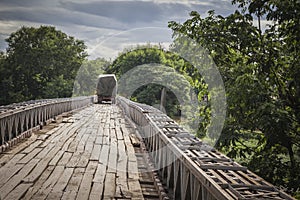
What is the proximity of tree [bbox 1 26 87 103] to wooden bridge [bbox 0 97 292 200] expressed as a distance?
34.8 m

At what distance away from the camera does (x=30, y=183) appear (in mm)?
4871

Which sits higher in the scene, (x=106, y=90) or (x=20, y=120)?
(x=106, y=90)

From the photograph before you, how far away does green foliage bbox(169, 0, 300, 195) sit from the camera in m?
6.36

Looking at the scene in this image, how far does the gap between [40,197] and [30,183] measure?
0.62 m

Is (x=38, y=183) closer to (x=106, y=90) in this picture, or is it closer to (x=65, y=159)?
(x=65, y=159)

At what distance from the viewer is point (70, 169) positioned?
5.80 meters

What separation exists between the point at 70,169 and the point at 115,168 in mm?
784

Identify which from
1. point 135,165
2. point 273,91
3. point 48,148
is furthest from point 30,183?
point 273,91

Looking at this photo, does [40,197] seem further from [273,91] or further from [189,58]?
[189,58]

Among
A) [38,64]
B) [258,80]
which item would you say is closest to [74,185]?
[258,80]

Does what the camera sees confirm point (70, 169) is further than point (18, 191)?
Yes

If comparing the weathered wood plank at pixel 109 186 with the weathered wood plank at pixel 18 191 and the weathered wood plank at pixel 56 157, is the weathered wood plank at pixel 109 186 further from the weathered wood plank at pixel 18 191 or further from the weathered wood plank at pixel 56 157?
the weathered wood plank at pixel 56 157

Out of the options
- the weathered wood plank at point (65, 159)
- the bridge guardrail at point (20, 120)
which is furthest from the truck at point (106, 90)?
the weathered wood plank at point (65, 159)

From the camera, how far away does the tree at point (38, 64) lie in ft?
139
